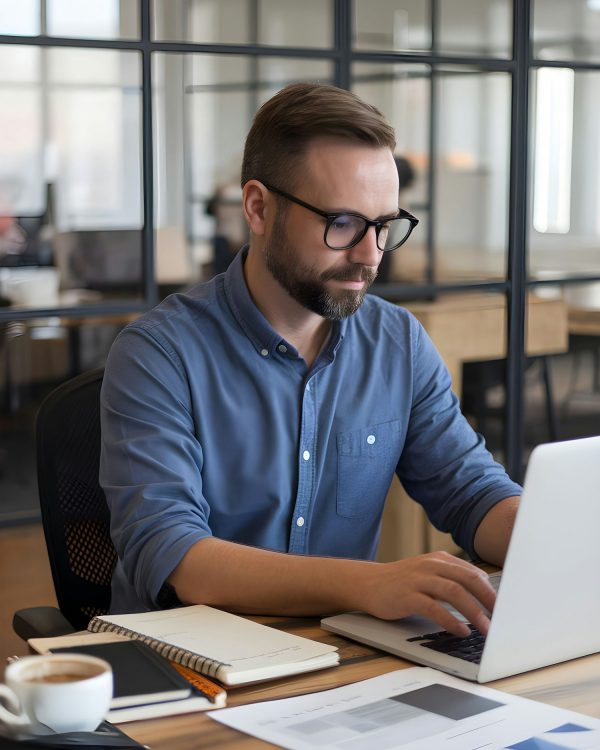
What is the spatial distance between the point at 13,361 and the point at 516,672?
2422 mm

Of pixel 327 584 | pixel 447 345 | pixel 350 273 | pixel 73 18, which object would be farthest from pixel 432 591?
pixel 447 345

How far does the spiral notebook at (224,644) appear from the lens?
1202mm

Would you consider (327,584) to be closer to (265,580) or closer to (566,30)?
(265,580)

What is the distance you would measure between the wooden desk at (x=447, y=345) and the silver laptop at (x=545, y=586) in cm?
225

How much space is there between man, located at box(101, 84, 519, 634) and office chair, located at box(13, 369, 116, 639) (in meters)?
0.08

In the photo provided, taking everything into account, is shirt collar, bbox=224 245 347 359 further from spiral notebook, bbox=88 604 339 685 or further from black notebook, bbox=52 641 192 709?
black notebook, bbox=52 641 192 709

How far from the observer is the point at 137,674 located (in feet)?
3.80

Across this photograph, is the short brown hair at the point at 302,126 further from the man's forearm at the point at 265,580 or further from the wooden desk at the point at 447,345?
the wooden desk at the point at 447,345

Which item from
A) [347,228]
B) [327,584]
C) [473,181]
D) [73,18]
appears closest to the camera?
[327,584]

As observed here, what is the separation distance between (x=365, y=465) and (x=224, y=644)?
0.64 meters

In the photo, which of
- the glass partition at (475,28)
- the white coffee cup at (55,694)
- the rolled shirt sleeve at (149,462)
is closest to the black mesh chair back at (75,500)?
the rolled shirt sleeve at (149,462)

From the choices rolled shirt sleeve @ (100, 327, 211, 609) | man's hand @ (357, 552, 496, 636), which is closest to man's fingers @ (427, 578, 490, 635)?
man's hand @ (357, 552, 496, 636)

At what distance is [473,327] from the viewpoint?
12.0 feet

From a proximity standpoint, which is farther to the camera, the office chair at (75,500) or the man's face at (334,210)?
the office chair at (75,500)
